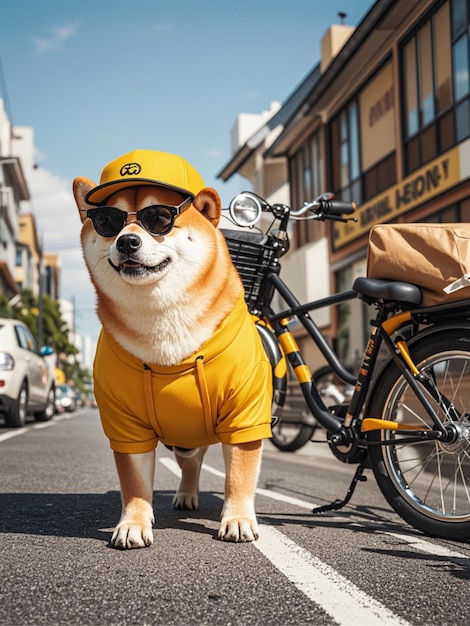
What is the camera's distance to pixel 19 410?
1183 cm

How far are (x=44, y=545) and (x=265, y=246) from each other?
219cm

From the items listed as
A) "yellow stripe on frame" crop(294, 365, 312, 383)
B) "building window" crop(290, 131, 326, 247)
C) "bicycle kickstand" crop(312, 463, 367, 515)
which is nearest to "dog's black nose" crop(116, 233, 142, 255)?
"bicycle kickstand" crop(312, 463, 367, 515)

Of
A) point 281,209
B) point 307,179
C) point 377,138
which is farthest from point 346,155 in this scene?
point 281,209

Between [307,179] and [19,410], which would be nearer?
[19,410]

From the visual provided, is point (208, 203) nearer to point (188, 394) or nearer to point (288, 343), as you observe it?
point (188, 394)

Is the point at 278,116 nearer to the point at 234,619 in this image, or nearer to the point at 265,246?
the point at 265,246

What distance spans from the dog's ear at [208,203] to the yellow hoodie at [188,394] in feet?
1.40

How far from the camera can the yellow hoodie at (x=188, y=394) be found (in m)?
3.07

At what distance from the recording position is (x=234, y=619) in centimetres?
200

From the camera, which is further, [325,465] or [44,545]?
[325,465]

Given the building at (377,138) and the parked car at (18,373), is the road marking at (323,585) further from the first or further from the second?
the building at (377,138)

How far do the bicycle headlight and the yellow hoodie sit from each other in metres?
1.08

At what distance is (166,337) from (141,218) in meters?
0.48

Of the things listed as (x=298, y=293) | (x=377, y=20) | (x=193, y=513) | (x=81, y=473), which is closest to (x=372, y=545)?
(x=193, y=513)
